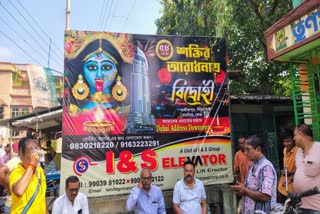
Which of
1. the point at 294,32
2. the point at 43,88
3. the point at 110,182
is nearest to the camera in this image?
the point at 294,32

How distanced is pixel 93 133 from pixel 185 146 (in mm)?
1724

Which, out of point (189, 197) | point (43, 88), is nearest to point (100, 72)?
point (189, 197)

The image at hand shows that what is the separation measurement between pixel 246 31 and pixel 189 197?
771cm

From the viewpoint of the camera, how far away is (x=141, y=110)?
5.57m

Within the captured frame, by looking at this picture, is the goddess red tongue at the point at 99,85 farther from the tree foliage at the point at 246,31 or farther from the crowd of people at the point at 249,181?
the tree foliage at the point at 246,31

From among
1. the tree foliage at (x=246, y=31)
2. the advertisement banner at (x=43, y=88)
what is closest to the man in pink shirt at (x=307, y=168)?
the tree foliage at (x=246, y=31)

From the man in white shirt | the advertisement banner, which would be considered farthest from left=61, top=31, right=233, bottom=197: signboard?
the advertisement banner

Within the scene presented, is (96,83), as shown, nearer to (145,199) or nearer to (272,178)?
(145,199)

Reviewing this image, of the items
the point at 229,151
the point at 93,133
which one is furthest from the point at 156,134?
the point at 229,151

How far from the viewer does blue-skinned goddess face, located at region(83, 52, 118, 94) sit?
5.34 meters

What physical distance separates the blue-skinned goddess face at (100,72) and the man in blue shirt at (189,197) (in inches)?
82.8

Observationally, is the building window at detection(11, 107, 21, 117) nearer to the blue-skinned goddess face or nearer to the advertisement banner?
the advertisement banner

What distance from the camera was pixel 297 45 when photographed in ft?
13.6

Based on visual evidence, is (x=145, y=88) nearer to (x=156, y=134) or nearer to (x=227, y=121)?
(x=156, y=134)
